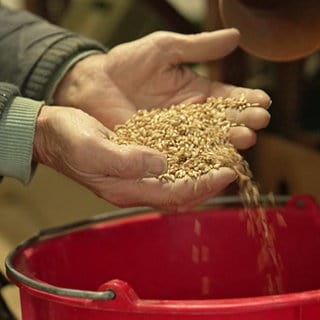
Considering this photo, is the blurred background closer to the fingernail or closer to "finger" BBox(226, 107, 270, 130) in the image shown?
"finger" BBox(226, 107, 270, 130)

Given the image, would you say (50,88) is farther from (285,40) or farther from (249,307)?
(249,307)

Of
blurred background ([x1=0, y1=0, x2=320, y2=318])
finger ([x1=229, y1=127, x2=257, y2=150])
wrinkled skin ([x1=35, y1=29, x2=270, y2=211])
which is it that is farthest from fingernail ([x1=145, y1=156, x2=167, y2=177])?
blurred background ([x1=0, y1=0, x2=320, y2=318])

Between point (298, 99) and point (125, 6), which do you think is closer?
point (298, 99)

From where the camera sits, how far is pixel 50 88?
92cm

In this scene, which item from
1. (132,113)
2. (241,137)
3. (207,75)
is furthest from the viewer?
(207,75)

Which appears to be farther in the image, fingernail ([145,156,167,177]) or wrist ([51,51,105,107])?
wrist ([51,51,105,107])

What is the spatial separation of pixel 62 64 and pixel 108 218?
0.17 meters

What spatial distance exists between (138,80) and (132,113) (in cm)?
4

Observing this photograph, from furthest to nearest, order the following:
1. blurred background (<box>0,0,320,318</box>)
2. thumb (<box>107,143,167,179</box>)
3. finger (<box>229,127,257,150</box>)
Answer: blurred background (<box>0,0,320,318</box>)
finger (<box>229,127,257,150</box>)
thumb (<box>107,143,167,179</box>)

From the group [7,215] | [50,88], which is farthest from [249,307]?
[7,215]

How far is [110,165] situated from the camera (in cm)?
70

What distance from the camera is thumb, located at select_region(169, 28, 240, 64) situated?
861 millimetres

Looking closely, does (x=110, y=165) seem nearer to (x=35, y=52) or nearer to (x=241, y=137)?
(x=241, y=137)

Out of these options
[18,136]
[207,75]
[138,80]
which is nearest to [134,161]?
[18,136]
